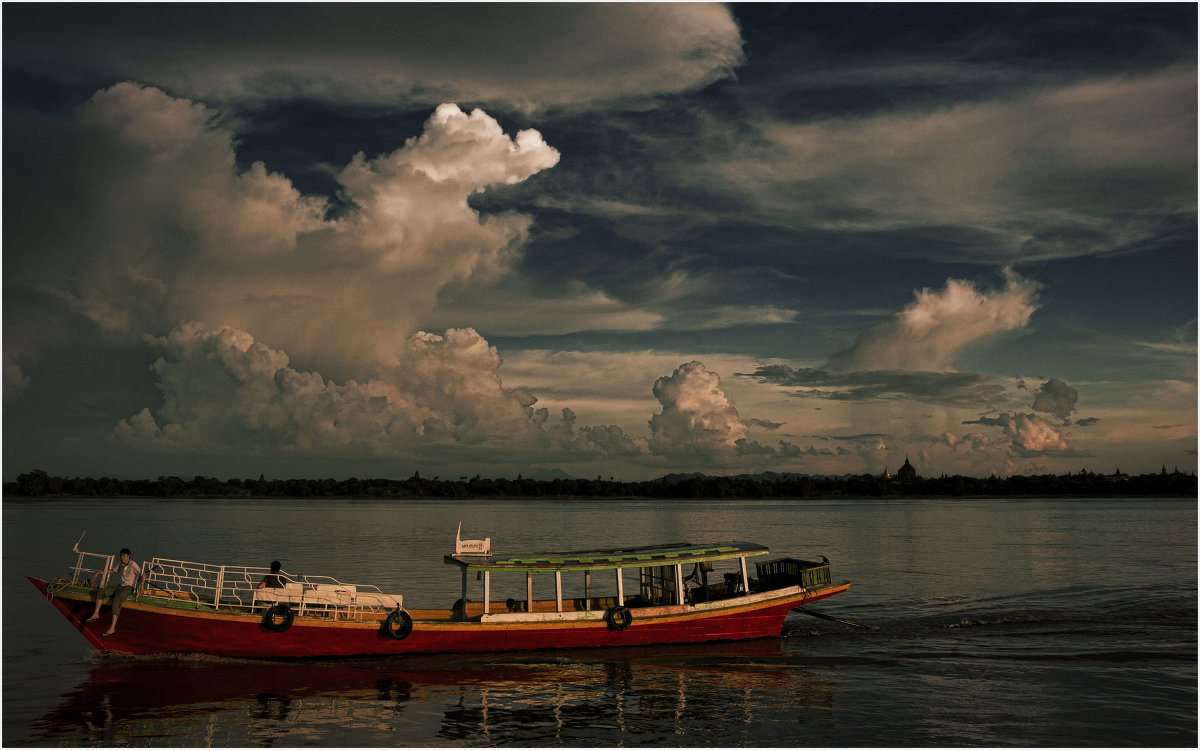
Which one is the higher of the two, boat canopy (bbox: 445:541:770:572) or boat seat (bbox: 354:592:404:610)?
boat canopy (bbox: 445:541:770:572)

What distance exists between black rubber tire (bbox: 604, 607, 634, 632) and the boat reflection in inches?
43.1

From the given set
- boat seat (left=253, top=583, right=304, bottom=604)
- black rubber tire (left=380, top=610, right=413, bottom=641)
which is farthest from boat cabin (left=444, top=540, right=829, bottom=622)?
boat seat (left=253, top=583, right=304, bottom=604)

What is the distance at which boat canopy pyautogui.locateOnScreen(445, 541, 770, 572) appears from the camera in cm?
2873

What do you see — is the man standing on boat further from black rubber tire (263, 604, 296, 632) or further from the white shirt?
black rubber tire (263, 604, 296, 632)

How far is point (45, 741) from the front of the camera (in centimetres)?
2077

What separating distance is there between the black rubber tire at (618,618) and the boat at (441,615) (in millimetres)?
34

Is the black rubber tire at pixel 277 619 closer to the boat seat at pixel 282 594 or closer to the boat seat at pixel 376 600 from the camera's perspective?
the boat seat at pixel 282 594

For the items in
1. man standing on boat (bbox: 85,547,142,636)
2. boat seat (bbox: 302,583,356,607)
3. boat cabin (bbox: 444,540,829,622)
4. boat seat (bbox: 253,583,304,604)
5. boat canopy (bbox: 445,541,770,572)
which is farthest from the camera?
boat cabin (bbox: 444,540,829,622)

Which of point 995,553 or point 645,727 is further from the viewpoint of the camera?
point 995,553

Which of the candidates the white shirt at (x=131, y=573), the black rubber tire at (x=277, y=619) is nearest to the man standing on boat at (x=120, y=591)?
the white shirt at (x=131, y=573)

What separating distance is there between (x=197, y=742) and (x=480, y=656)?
1007 centimetres

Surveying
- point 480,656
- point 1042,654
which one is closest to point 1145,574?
point 1042,654

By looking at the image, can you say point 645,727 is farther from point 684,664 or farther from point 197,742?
point 197,742

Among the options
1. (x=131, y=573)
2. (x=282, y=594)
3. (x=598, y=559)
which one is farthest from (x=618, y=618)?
(x=131, y=573)
